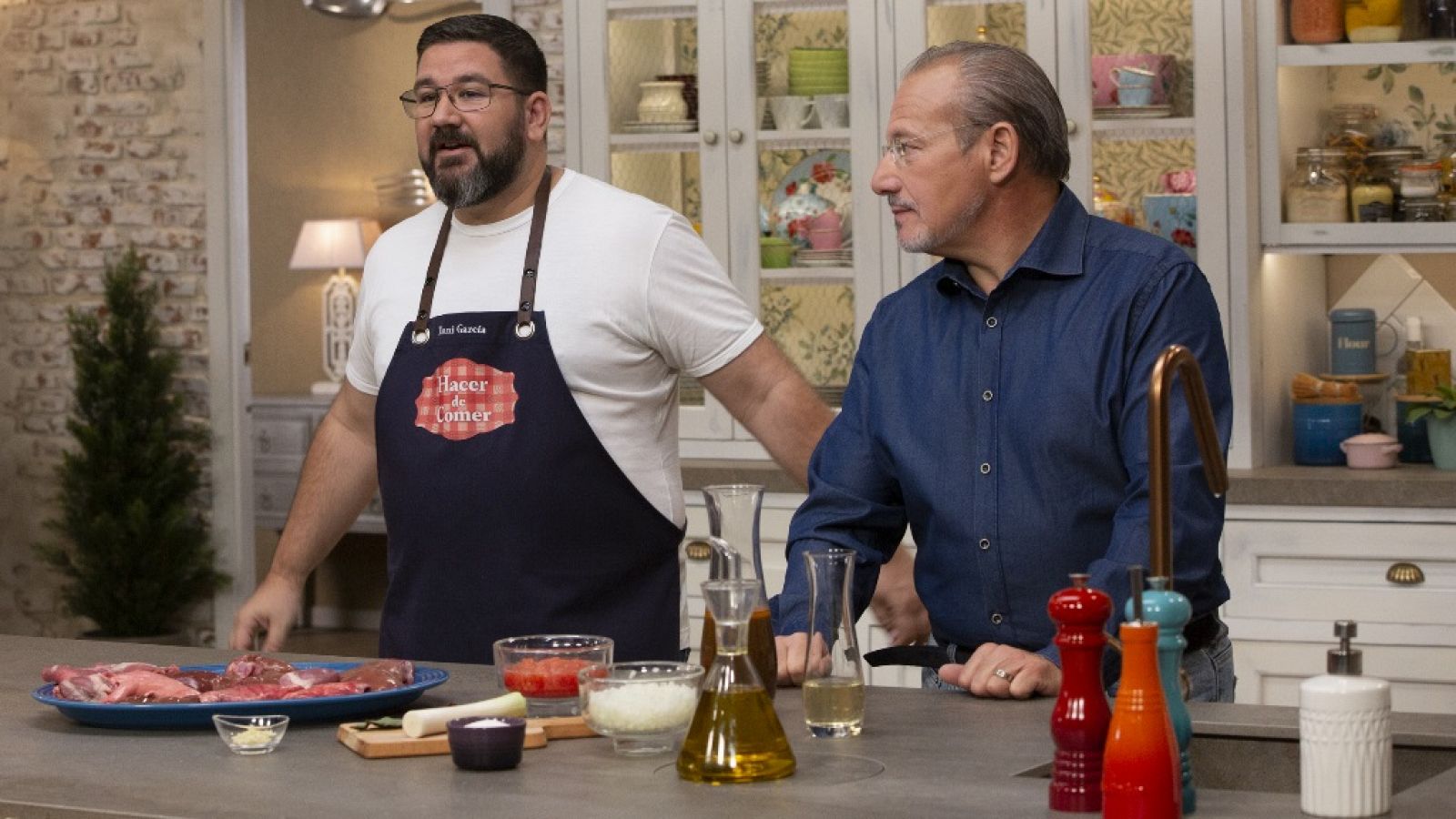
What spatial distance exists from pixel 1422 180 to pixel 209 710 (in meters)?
3.23

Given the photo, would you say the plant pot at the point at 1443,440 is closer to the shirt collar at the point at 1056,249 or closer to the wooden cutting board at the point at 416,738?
the shirt collar at the point at 1056,249

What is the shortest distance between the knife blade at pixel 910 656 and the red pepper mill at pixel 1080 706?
696 mm

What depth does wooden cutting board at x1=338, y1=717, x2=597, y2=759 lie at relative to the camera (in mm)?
2000

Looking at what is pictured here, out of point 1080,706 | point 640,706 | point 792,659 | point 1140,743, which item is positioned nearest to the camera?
point 1140,743

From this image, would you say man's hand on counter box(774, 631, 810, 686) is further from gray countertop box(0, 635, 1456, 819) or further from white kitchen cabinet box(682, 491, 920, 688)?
white kitchen cabinet box(682, 491, 920, 688)

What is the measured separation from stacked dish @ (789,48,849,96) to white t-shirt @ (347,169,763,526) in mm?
1840

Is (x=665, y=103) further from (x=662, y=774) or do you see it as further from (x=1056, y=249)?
(x=662, y=774)

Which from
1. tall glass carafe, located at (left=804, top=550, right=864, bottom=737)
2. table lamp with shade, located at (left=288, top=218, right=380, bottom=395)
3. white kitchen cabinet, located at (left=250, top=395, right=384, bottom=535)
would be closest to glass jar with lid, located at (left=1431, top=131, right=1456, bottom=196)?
tall glass carafe, located at (left=804, top=550, right=864, bottom=737)

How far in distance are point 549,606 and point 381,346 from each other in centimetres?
51

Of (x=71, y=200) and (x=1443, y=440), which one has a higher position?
(x=71, y=200)

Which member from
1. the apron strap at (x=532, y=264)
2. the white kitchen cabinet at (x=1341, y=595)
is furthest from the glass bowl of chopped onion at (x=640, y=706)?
the white kitchen cabinet at (x=1341, y=595)

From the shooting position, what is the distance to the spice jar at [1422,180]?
4449mm

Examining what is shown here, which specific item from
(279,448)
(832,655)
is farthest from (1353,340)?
(279,448)

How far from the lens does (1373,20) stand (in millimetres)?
4453
